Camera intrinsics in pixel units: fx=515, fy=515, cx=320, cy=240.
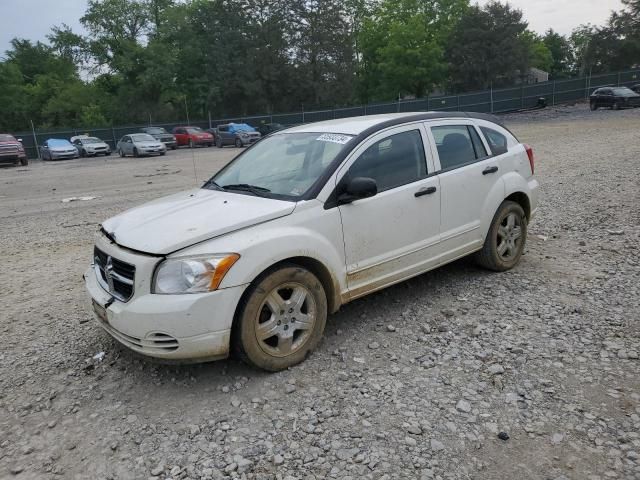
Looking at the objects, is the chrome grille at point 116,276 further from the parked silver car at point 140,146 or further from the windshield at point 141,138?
the windshield at point 141,138

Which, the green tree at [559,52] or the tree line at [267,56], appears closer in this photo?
the tree line at [267,56]

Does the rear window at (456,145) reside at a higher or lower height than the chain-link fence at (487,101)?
lower

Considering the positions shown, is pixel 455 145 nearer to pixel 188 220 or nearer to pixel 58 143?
pixel 188 220

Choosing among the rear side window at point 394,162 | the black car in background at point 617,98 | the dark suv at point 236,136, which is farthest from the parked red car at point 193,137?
the rear side window at point 394,162

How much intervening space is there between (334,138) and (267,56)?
50543 mm

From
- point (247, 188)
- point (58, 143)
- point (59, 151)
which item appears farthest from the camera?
point (58, 143)

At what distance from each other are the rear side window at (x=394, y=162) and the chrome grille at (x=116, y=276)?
1.73 m

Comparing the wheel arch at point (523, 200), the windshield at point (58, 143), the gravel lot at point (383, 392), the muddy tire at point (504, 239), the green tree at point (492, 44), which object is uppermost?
the green tree at point (492, 44)

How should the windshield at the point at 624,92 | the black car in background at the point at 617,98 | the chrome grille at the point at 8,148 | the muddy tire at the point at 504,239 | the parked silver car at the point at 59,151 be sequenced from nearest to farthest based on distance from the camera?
the muddy tire at the point at 504,239 → the chrome grille at the point at 8,148 → the parked silver car at the point at 59,151 → the black car in background at the point at 617,98 → the windshield at the point at 624,92

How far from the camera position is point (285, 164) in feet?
14.3

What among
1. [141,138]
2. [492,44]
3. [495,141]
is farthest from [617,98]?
[495,141]

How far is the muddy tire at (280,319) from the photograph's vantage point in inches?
134

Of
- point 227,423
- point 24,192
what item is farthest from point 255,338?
point 24,192

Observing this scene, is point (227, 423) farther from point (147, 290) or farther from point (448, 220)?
point (448, 220)
